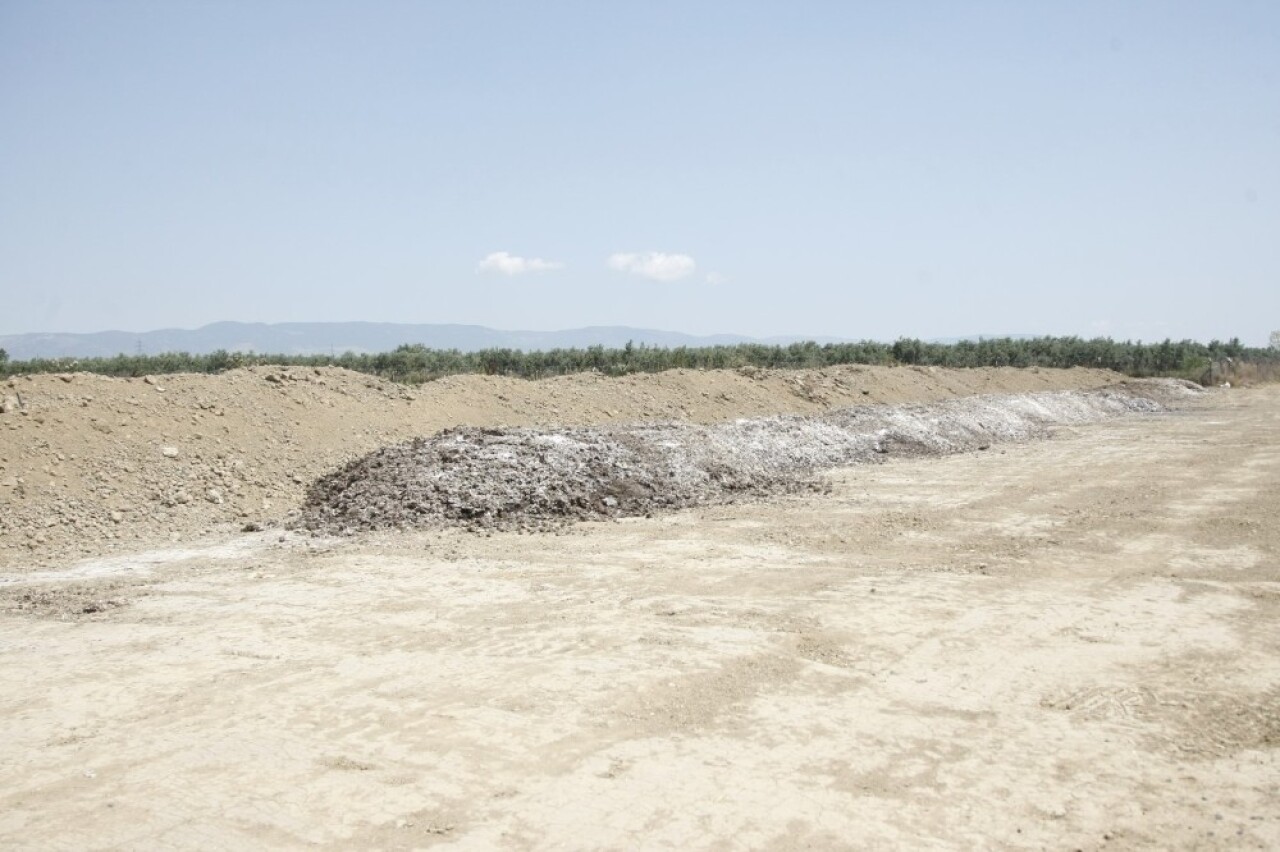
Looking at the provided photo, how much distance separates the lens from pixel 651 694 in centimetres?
624

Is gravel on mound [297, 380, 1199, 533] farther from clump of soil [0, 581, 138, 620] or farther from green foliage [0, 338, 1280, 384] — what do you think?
green foliage [0, 338, 1280, 384]

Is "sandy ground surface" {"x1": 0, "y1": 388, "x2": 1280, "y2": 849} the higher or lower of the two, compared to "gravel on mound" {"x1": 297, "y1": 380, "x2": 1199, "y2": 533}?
lower

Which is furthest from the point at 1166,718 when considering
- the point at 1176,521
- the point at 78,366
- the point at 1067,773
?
the point at 78,366

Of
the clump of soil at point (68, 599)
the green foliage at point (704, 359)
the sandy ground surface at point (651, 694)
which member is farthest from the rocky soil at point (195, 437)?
the green foliage at point (704, 359)

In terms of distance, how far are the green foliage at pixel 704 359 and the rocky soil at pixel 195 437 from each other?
6.35 metres

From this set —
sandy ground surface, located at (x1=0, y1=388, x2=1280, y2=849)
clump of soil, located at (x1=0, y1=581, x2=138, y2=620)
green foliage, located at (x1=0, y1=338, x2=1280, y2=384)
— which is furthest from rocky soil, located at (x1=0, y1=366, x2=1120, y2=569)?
green foliage, located at (x1=0, y1=338, x2=1280, y2=384)

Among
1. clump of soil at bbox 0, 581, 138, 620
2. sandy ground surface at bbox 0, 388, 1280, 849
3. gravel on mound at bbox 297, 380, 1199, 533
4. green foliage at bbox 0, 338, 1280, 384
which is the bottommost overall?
clump of soil at bbox 0, 581, 138, 620

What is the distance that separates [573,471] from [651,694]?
8141 mm

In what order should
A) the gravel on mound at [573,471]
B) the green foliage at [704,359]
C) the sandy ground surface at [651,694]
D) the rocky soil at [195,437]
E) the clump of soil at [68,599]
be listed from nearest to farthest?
the sandy ground surface at [651,694]
the clump of soil at [68,599]
the rocky soil at [195,437]
the gravel on mound at [573,471]
the green foliage at [704,359]

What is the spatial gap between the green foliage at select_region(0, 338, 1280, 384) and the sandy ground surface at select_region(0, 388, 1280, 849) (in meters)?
17.6

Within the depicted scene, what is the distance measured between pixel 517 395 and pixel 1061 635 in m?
16.1

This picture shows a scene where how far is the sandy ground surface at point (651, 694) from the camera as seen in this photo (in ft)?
15.1

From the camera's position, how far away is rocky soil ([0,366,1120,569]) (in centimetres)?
1183

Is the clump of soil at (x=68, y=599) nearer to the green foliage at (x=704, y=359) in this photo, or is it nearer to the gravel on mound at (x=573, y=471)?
the gravel on mound at (x=573, y=471)
